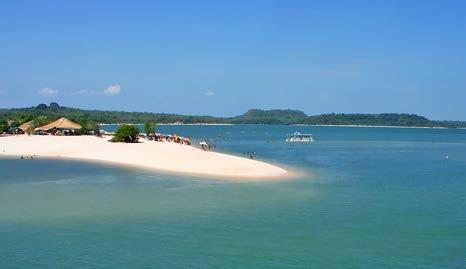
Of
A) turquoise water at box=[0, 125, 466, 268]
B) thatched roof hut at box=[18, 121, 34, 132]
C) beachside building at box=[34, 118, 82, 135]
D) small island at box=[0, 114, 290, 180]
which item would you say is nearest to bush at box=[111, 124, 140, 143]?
small island at box=[0, 114, 290, 180]

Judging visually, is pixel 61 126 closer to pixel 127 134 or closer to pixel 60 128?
pixel 60 128

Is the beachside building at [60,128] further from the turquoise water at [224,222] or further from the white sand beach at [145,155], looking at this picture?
the turquoise water at [224,222]

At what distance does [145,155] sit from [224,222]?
106 ft

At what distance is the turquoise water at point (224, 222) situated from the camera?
63.8ft

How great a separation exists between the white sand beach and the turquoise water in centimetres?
477

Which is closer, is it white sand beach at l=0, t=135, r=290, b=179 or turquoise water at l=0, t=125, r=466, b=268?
turquoise water at l=0, t=125, r=466, b=268

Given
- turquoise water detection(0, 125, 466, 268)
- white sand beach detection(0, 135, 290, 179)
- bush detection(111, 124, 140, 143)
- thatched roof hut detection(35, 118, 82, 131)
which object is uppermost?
thatched roof hut detection(35, 118, 82, 131)

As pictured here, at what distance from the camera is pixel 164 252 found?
20016mm

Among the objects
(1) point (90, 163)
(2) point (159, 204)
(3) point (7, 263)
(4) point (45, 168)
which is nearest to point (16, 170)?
(4) point (45, 168)

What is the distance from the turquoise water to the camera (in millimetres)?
19438

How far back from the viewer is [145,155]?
56.3 m

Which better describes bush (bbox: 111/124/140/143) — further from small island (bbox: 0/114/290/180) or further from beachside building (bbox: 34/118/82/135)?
beachside building (bbox: 34/118/82/135)

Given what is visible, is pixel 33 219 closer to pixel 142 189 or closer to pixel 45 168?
pixel 142 189

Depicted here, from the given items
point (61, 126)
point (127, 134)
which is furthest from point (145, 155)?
point (61, 126)
